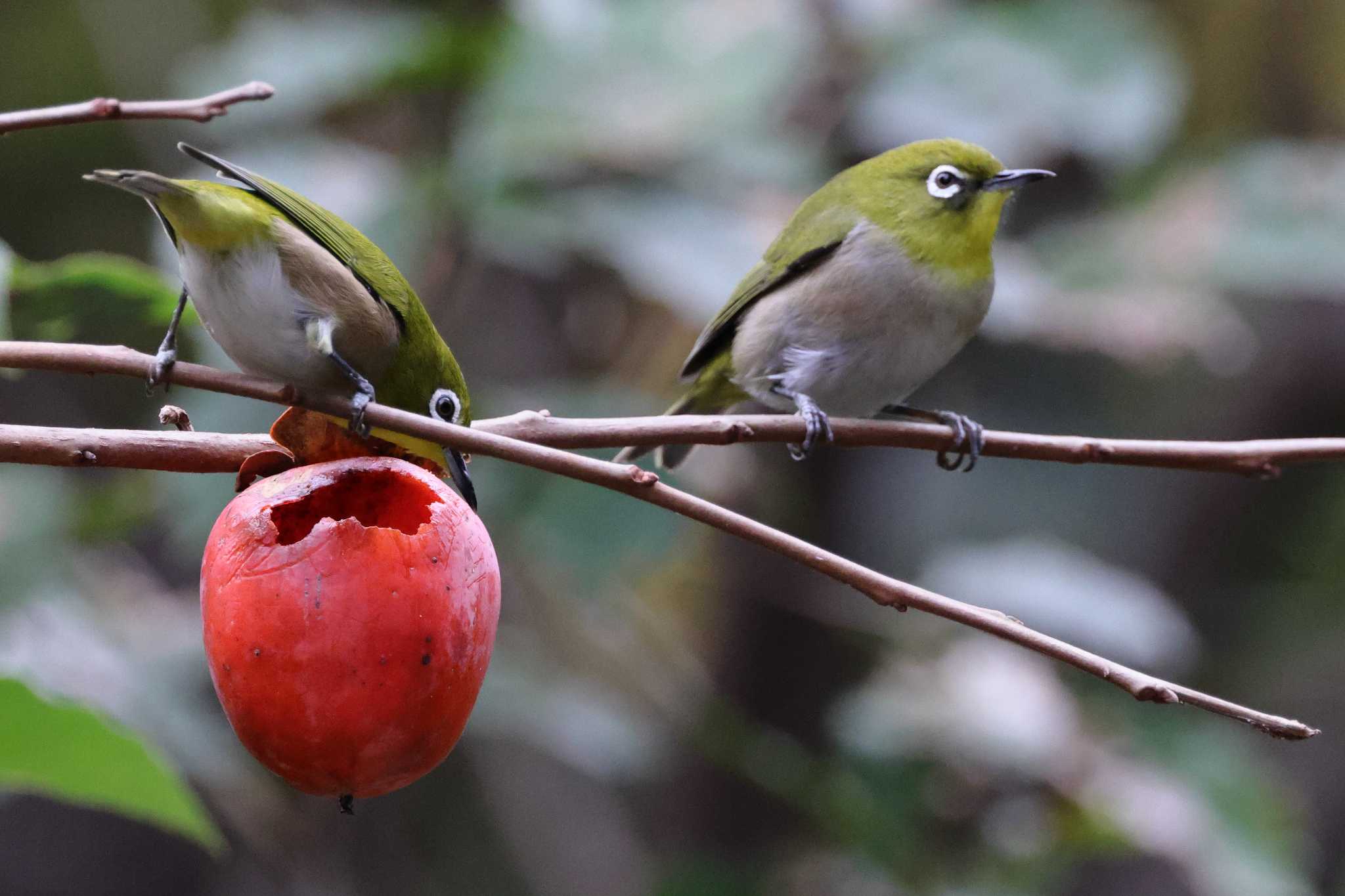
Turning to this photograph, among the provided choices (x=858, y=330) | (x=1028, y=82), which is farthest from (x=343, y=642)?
(x=1028, y=82)

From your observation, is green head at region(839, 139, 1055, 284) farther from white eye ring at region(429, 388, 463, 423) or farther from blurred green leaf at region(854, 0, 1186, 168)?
white eye ring at region(429, 388, 463, 423)

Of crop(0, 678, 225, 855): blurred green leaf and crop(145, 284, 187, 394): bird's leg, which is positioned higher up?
crop(145, 284, 187, 394): bird's leg

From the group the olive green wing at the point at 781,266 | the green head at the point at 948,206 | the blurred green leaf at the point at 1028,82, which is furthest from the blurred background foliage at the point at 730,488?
the green head at the point at 948,206

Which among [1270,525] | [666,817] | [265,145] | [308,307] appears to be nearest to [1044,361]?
[1270,525]

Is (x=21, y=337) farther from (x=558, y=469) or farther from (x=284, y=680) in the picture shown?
(x=558, y=469)

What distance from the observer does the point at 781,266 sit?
3.85 metres

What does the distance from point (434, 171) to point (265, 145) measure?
2.78ft

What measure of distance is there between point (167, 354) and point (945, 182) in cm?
228

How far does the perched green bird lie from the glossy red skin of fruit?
67.8 inches

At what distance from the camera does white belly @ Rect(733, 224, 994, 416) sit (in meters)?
3.57

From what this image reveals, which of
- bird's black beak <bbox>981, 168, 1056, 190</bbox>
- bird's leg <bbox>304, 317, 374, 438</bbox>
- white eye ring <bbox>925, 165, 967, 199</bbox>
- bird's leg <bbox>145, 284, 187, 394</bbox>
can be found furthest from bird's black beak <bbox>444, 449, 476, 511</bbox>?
white eye ring <bbox>925, 165, 967, 199</bbox>

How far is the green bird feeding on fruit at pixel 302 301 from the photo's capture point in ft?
7.65

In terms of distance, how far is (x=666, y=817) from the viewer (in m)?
5.67

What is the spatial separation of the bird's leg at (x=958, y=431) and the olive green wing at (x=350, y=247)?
1.03 m
